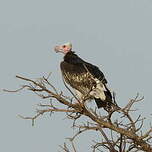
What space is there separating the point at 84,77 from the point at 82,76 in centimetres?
13

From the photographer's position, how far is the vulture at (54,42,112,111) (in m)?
10.3

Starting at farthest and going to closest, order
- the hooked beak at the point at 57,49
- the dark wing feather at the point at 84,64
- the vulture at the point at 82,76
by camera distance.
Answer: the hooked beak at the point at 57,49 → the dark wing feather at the point at 84,64 → the vulture at the point at 82,76

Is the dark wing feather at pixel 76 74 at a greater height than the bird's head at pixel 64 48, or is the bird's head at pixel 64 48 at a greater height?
the bird's head at pixel 64 48

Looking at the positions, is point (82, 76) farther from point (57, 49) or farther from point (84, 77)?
point (57, 49)

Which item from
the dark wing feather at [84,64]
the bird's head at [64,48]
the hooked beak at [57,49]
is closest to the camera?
the dark wing feather at [84,64]

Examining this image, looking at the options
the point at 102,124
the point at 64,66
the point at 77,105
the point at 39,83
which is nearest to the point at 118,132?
the point at 102,124

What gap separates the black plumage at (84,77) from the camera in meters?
10.3

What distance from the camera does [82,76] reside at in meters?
11.4

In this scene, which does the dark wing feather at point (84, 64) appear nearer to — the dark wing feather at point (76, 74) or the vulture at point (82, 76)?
the vulture at point (82, 76)

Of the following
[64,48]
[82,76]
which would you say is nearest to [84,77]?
[82,76]

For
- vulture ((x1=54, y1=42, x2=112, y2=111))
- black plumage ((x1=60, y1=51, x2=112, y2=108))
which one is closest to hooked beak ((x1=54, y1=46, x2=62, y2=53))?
vulture ((x1=54, y1=42, x2=112, y2=111))

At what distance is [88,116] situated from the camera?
21.6 feet

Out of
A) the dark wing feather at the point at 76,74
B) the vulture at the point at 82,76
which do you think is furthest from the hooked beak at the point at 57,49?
the dark wing feather at the point at 76,74

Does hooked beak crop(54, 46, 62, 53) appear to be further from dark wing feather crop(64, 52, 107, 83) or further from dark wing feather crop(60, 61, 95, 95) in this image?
dark wing feather crop(60, 61, 95, 95)
